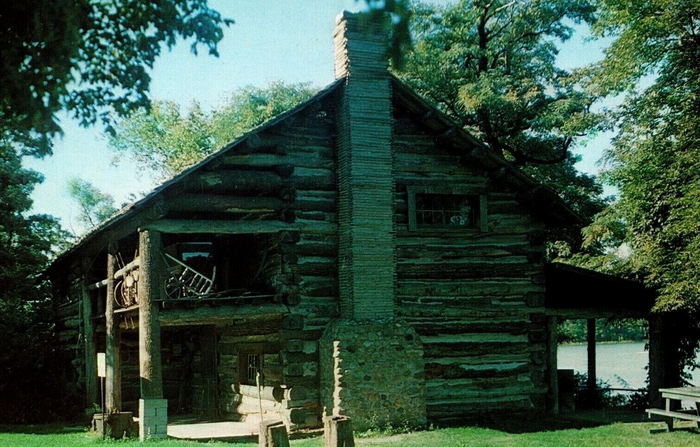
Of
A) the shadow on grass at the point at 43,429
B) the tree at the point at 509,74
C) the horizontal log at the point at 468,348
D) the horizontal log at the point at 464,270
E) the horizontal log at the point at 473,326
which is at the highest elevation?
the tree at the point at 509,74

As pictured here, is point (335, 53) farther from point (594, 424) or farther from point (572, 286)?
point (594, 424)

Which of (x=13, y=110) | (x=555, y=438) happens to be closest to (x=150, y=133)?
(x=555, y=438)

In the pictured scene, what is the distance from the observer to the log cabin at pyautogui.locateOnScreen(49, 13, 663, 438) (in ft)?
50.6

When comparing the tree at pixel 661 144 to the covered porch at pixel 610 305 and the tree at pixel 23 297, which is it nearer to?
the covered porch at pixel 610 305

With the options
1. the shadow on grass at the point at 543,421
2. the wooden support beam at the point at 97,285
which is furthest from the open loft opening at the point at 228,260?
the shadow on grass at the point at 543,421

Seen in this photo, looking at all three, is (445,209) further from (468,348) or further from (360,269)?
(468,348)

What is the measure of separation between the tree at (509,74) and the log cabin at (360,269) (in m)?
9.08

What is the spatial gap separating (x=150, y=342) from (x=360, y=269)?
4619mm

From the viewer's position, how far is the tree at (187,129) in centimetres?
3944

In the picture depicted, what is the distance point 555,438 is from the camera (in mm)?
14289

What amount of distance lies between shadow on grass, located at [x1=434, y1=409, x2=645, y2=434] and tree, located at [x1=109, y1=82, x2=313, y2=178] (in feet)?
79.1

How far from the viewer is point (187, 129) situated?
44062 millimetres

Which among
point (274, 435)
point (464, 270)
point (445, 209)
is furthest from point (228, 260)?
point (274, 435)

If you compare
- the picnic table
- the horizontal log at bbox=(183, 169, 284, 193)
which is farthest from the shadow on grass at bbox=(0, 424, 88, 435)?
the picnic table
